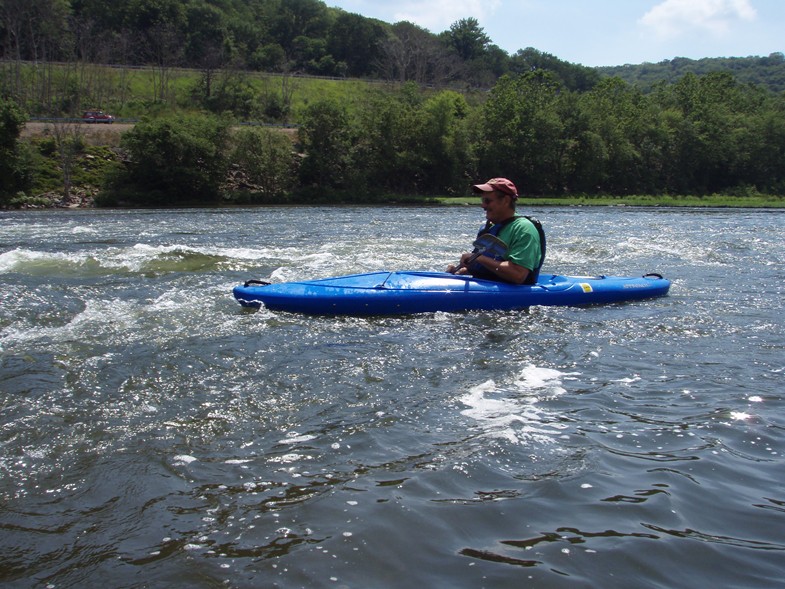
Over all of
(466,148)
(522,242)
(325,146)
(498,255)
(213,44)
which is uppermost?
(213,44)

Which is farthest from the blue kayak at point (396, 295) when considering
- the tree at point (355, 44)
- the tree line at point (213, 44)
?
the tree at point (355, 44)

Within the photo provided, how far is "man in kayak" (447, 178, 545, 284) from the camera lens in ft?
23.4

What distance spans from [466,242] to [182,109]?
1523 inches

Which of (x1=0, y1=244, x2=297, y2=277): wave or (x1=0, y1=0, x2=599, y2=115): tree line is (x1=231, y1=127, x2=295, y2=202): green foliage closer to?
(x1=0, y1=0, x2=599, y2=115): tree line

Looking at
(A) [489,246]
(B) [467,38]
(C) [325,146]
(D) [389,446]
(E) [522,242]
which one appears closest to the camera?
(D) [389,446]

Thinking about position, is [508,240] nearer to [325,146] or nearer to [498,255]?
[498,255]

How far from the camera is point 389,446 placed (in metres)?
3.66

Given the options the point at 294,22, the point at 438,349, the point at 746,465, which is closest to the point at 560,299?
the point at 438,349

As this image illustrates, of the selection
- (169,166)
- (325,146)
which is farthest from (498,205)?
(325,146)

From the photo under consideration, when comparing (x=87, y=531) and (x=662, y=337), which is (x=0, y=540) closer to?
(x=87, y=531)

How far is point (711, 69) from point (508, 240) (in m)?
178

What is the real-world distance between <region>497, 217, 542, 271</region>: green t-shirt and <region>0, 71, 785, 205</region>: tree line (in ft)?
92.9

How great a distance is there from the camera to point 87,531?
9.11 ft

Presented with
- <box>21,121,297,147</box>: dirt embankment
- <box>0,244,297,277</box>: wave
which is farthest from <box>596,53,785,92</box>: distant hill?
<box>0,244,297,277</box>: wave
